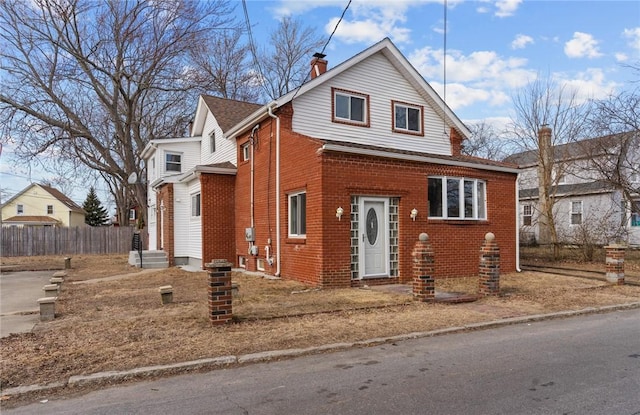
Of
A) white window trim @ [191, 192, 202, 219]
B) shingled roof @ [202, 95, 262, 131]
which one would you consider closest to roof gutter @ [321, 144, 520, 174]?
white window trim @ [191, 192, 202, 219]

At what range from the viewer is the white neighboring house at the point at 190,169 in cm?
1753

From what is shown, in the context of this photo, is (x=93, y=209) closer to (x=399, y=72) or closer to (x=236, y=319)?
(x=399, y=72)

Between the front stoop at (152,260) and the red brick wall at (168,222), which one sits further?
the red brick wall at (168,222)

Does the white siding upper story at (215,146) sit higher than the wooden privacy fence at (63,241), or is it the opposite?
the white siding upper story at (215,146)

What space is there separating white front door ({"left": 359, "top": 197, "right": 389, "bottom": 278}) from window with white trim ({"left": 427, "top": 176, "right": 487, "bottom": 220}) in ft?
5.52

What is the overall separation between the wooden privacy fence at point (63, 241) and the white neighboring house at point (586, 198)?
1044 inches

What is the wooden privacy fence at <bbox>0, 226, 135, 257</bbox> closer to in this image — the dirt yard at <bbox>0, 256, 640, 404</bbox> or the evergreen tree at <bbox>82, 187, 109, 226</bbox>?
the dirt yard at <bbox>0, 256, 640, 404</bbox>

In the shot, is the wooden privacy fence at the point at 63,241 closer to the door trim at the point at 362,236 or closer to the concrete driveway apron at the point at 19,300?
the concrete driveway apron at the point at 19,300

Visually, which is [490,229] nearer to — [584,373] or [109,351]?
[584,373]

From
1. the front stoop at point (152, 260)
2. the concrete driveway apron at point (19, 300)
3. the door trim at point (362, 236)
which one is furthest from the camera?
the front stoop at point (152, 260)

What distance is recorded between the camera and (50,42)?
80.3 feet

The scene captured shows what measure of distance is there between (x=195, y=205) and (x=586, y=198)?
22.6 meters

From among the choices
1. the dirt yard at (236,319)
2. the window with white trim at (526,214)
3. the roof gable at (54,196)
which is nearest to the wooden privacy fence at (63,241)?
the dirt yard at (236,319)

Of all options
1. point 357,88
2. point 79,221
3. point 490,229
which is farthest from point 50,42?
point 79,221
